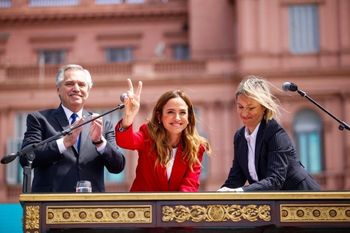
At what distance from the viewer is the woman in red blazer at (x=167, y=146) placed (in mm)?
6172

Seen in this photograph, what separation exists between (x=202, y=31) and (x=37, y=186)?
81.7ft

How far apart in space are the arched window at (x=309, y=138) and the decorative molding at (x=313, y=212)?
21.5m

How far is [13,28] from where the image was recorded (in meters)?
32.7

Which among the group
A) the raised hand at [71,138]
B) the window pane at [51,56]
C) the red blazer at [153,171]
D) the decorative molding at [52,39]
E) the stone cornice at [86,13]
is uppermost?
the stone cornice at [86,13]

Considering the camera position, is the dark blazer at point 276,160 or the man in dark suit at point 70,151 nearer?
the dark blazer at point 276,160

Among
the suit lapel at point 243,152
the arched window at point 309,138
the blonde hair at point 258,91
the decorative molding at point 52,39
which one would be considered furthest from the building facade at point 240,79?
the blonde hair at point 258,91

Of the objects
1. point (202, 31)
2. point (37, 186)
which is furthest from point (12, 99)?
point (37, 186)

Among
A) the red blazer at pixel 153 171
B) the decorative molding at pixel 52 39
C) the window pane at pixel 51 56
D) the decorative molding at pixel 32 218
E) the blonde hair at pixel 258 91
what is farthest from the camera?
the decorative molding at pixel 52 39

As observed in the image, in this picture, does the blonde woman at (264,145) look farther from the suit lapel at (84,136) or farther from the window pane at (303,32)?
the window pane at (303,32)

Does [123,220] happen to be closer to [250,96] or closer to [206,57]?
[250,96]

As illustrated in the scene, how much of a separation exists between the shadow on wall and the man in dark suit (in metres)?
0.29

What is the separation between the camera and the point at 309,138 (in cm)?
2686

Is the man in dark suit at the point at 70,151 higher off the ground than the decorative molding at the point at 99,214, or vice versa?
the man in dark suit at the point at 70,151

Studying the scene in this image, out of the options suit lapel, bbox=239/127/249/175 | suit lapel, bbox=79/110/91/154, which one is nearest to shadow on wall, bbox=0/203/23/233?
suit lapel, bbox=79/110/91/154
